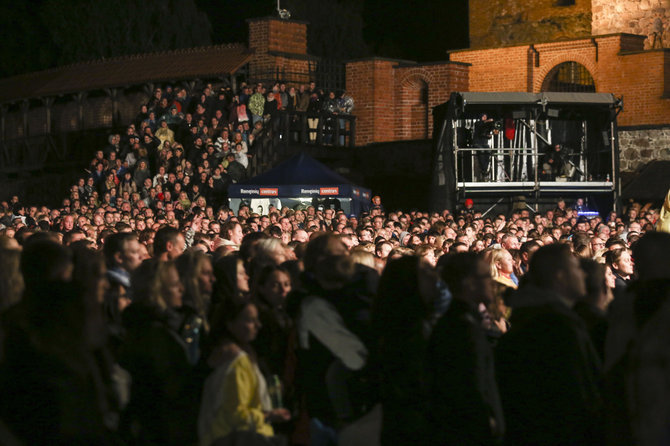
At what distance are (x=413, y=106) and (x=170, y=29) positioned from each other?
21265 millimetres

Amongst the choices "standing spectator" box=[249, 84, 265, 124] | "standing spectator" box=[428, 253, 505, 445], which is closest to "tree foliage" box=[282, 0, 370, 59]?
"standing spectator" box=[249, 84, 265, 124]

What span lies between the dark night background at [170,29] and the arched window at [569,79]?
56.3ft

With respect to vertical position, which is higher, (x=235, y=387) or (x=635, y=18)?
(x=635, y=18)

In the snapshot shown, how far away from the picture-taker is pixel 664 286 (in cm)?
554

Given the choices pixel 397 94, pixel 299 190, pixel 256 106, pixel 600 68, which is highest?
pixel 600 68

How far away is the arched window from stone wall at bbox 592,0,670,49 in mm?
1214

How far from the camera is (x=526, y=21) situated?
38438 millimetres

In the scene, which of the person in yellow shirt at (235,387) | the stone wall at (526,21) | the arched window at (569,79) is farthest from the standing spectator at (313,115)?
the person in yellow shirt at (235,387)

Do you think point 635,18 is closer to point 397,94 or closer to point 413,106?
point 413,106

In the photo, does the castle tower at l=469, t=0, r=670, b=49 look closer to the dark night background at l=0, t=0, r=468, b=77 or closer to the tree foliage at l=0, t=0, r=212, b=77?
the dark night background at l=0, t=0, r=468, b=77

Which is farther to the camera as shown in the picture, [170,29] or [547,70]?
[170,29]

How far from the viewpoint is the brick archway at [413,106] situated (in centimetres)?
3384

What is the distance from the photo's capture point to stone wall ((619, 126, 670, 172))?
3069cm

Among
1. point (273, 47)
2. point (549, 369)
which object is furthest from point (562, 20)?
point (549, 369)
